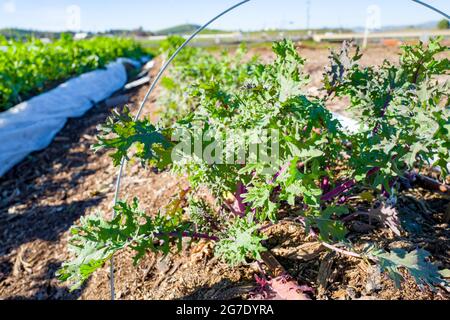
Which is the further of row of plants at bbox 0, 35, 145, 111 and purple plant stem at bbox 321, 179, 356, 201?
row of plants at bbox 0, 35, 145, 111

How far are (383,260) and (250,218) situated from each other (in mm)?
702

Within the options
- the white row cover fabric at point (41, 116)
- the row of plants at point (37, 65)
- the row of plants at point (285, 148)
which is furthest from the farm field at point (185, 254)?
the row of plants at point (37, 65)

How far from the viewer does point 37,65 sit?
762cm

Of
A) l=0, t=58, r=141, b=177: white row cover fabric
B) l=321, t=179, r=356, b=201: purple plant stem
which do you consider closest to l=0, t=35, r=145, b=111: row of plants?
Result: l=0, t=58, r=141, b=177: white row cover fabric

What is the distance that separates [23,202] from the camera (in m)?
4.22

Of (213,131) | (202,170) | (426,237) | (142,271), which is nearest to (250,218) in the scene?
(202,170)

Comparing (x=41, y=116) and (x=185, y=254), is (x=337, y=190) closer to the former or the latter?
(x=185, y=254)

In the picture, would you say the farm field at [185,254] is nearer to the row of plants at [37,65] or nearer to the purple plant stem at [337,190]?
the purple plant stem at [337,190]

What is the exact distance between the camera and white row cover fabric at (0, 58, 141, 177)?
5.21 metres

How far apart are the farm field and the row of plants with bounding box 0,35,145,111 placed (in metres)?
2.86

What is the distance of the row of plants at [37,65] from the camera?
6.41 m

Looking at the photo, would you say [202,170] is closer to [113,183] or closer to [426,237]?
[426,237]

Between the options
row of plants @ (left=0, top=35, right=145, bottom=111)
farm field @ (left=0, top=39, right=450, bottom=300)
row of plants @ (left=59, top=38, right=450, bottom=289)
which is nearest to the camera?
row of plants @ (left=59, top=38, right=450, bottom=289)

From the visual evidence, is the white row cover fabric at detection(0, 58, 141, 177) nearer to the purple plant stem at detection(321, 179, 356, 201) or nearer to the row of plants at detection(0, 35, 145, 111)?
the row of plants at detection(0, 35, 145, 111)
